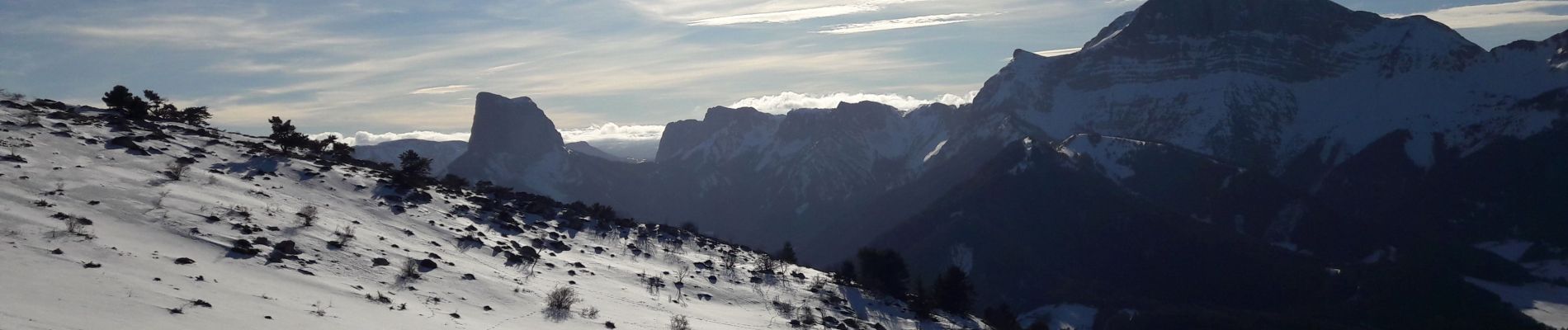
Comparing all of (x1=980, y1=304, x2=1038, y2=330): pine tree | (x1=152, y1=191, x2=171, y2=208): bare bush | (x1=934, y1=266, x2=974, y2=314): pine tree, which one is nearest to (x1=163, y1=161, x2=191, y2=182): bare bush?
(x1=152, y1=191, x2=171, y2=208): bare bush

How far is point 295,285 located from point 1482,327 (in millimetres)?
208755

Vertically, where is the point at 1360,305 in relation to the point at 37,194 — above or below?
below

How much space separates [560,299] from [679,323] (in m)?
5.32

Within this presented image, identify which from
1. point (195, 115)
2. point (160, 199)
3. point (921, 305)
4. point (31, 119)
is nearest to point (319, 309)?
point (160, 199)

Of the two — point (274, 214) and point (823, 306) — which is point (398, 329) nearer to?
point (274, 214)

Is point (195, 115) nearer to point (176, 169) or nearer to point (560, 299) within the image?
point (176, 169)

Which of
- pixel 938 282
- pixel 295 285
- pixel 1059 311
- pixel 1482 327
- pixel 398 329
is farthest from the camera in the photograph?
pixel 1059 311

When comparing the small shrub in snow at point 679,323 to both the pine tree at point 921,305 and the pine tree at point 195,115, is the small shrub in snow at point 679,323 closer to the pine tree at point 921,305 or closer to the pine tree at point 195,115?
the pine tree at point 921,305

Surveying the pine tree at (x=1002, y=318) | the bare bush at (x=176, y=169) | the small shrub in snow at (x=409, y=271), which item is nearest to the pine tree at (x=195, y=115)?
the bare bush at (x=176, y=169)

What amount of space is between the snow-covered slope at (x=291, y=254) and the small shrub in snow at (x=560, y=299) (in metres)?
0.54

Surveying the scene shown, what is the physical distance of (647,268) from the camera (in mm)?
58219

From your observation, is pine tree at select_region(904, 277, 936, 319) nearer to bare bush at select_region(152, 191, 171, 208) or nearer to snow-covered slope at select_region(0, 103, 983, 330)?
snow-covered slope at select_region(0, 103, 983, 330)

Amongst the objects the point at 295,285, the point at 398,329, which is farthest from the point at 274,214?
the point at 398,329

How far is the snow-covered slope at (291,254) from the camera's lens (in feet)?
92.7
